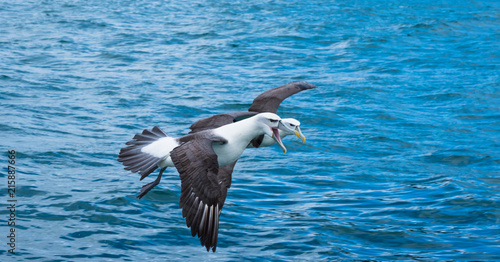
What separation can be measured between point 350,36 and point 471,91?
6723 mm

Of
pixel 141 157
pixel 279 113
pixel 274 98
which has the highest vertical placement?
pixel 274 98

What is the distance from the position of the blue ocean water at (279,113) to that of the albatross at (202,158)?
1697 millimetres

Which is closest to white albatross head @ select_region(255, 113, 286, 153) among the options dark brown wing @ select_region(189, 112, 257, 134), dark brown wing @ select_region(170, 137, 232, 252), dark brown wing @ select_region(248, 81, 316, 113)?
dark brown wing @ select_region(170, 137, 232, 252)

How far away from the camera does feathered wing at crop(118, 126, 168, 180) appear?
352 inches

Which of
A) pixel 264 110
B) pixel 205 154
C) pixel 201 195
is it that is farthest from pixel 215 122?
pixel 201 195

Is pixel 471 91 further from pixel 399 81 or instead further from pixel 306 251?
pixel 306 251

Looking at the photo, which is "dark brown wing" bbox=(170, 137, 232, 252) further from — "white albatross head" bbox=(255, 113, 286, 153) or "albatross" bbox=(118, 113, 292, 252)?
"white albatross head" bbox=(255, 113, 286, 153)

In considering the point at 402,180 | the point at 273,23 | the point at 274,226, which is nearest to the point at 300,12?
the point at 273,23

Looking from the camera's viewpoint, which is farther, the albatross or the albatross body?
the albatross body

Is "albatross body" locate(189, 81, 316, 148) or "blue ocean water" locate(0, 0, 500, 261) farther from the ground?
"albatross body" locate(189, 81, 316, 148)

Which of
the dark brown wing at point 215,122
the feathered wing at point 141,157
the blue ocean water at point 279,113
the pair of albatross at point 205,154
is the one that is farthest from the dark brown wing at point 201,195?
the blue ocean water at point 279,113

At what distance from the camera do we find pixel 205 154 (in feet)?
26.6

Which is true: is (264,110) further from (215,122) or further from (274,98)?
(215,122)

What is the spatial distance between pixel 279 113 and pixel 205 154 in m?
9.34
